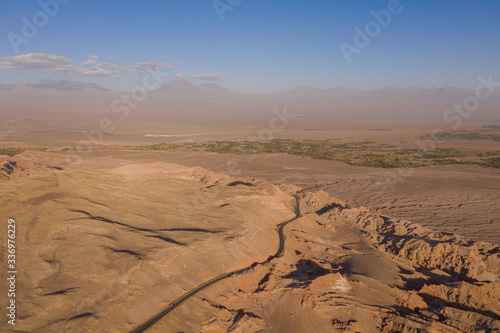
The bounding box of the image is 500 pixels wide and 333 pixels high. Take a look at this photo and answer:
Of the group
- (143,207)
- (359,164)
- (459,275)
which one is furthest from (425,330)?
(359,164)

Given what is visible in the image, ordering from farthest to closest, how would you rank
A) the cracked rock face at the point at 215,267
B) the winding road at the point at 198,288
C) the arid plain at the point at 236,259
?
the arid plain at the point at 236,259
the cracked rock face at the point at 215,267
the winding road at the point at 198,288

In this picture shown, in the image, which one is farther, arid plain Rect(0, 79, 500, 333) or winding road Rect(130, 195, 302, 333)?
arid plain Rect(0, 79, 500, 333)

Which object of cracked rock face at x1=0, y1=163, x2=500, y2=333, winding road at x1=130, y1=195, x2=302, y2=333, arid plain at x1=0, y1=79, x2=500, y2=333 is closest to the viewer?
winding road at x1=130, y1=195, x2=302, y2=333

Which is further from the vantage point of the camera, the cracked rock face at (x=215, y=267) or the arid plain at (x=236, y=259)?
the arid plain at (x=236, y=259)

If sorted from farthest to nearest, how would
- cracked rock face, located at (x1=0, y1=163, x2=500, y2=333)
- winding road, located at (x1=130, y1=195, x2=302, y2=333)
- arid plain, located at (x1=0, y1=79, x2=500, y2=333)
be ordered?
1. arid plain, located at (x1=0, y1=79, x2=500, y2=333)
2. cracked rock face, located at (x1=0, y1=163, x2=500, y2=333)
3. winding road, located at (x1=130, y1=195, x2=302, y2=333)

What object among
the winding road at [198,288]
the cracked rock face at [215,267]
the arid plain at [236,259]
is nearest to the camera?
the winding road at [198,288]

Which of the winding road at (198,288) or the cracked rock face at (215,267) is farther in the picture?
the cracked rock face at (215,267)

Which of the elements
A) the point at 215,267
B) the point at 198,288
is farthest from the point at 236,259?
the point at 198,288

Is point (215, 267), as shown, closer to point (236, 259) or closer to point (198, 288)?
point (236, 259)
